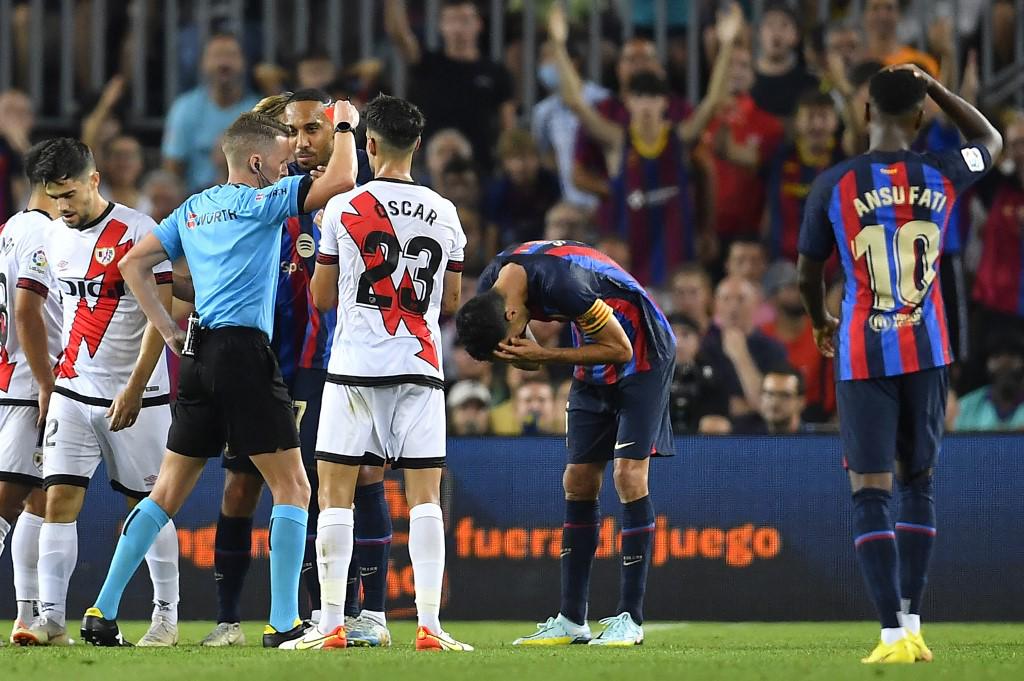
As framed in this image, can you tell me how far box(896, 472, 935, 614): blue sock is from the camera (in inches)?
273

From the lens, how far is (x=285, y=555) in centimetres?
754

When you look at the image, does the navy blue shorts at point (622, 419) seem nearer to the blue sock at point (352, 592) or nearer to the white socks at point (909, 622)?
the blue sock at point (352, 592)

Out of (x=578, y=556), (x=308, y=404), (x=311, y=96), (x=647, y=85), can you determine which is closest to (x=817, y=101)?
(x=647, y=85)

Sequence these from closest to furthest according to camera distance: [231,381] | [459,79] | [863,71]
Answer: [231,381] < [863,71] < [459,79]

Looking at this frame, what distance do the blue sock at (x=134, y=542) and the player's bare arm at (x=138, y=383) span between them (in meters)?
0.47

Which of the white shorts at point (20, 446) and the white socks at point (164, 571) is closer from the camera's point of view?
the white socks at point (164, 571)

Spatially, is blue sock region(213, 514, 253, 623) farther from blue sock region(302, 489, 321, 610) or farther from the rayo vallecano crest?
the rayo vallecano crest

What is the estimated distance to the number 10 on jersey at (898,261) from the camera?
272 inches

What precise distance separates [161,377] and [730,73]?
23.3 feet

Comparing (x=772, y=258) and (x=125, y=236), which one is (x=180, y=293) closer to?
(x=125, y=236)

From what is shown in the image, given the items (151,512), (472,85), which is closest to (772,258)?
(472,85)

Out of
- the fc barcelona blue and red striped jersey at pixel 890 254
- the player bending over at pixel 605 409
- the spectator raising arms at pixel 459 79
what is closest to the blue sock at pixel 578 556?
the player bending over at pixel 605 409

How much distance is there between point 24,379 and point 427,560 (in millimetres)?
2550

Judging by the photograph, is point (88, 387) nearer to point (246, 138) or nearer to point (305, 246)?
point (305, 246)
